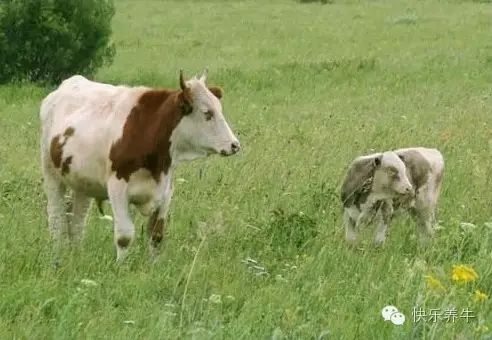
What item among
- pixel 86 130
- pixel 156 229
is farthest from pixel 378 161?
pixel 86 130

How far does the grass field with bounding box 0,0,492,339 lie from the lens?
Result: 5035 millimetres

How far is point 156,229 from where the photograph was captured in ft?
23.3

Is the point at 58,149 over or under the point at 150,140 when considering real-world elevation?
under

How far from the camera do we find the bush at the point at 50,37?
21.8 m

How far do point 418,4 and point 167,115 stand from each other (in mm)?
37249

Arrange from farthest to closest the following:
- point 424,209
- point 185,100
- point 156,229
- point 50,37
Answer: point 50,37
point 424,209
point 156,229
point 185,100

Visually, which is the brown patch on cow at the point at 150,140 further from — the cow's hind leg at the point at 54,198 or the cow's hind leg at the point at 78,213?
the cow's hind leg at the point at 54,198

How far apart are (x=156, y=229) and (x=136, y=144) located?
0.67 meters

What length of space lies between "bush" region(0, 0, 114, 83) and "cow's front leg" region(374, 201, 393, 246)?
15546 millimetres

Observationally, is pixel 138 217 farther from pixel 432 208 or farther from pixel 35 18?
pixel 35 18

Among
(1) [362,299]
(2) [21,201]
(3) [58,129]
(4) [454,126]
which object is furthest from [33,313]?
(4) [454,126]

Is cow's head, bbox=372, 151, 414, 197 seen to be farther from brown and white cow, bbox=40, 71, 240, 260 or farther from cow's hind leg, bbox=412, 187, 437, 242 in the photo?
brown and white cow, bbox=40, 71, 240, 260

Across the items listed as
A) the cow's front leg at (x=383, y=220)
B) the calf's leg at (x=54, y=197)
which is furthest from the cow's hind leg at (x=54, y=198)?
the cow's front leg at (x=383, y=220)

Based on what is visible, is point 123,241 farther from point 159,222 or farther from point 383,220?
point 383,220
